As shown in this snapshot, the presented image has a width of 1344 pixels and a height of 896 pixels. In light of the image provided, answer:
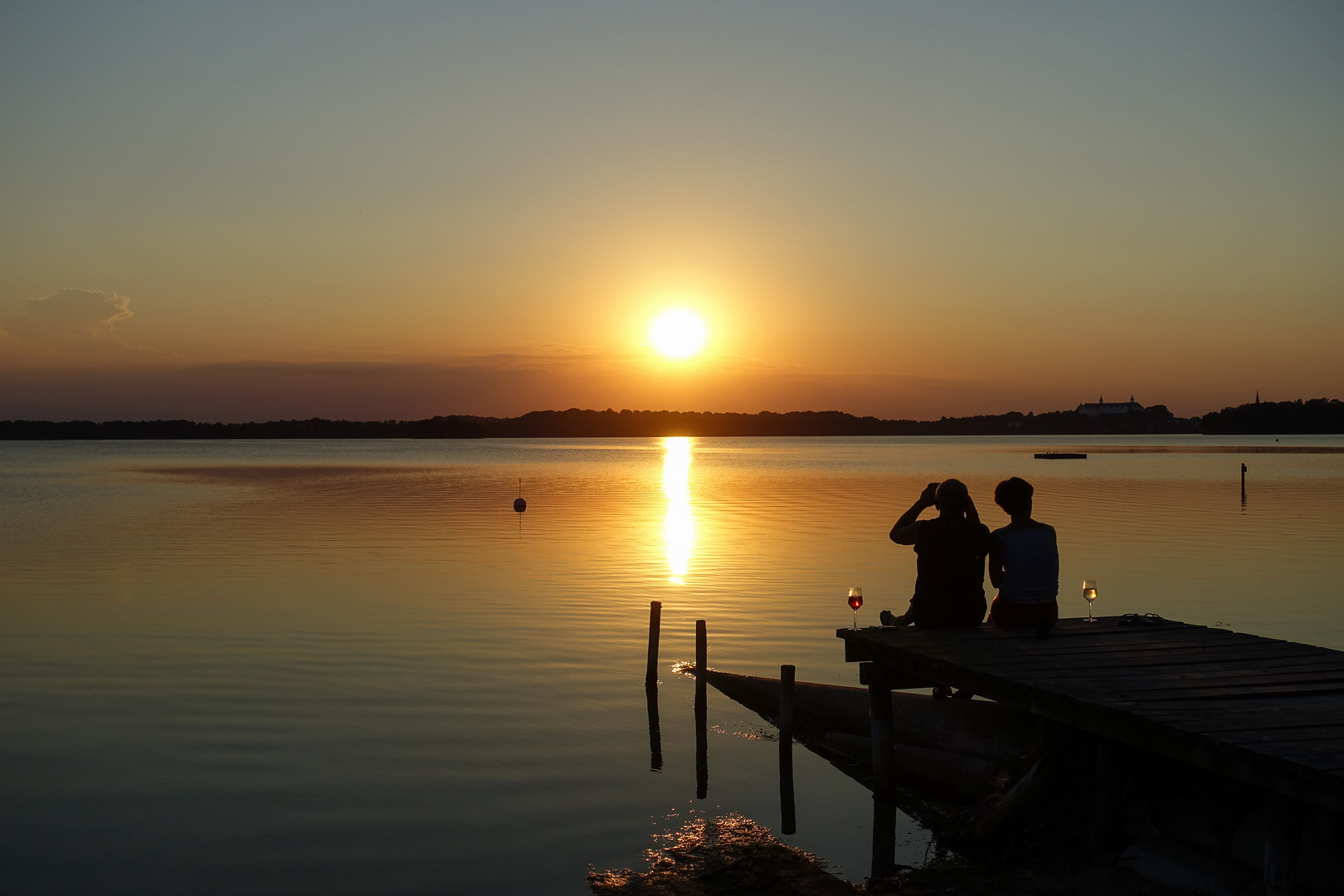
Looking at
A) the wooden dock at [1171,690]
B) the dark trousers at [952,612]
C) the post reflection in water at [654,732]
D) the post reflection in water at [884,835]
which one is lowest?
the post reflection in water at [884,835]

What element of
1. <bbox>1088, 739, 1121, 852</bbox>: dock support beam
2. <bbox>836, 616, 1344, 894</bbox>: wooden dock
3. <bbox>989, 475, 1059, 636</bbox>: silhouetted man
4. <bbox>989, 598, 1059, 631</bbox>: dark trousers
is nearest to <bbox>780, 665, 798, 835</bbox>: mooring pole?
<bbox>836, 616, 1344, 894</bbox>: wooden dock

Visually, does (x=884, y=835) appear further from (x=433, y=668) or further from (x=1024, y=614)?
(x=433, y=668)

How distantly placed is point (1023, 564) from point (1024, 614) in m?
0.57

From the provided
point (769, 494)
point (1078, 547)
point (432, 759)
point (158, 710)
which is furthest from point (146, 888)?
point (769, 494)

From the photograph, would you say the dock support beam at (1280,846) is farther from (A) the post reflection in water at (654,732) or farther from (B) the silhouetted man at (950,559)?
(A) the post reflection in water at (654,732)

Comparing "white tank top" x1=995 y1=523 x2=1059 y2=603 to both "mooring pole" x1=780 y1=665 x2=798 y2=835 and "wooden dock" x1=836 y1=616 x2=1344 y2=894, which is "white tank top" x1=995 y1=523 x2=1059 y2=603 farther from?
"mooring pole" x1=780 y1=665 x2=798 y2=835

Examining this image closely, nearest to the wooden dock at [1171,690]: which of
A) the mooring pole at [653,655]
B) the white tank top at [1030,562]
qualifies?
the white tank top at [1030,562]

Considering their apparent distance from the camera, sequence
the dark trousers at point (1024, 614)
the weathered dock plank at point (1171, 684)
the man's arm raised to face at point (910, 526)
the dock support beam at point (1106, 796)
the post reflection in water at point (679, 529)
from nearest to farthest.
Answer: the weathered dock plank at point (1171, 684) → the dock support beam at point (1106, 796) → the dark trousers at point (1024, 614) → the man's arm raised to face at point (910, 526) → the post reflection in water at point (679, 529)

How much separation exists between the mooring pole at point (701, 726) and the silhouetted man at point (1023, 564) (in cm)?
394

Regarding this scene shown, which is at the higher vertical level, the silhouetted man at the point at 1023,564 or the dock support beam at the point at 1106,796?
the silhouetted man at the point at 1023,564

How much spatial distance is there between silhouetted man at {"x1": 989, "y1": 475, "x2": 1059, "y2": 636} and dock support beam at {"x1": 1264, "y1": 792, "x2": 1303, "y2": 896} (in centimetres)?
351

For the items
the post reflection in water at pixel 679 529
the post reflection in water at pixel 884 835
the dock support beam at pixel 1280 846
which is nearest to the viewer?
the dock support beam at pixel 1280 846

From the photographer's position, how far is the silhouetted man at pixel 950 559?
1091 cm

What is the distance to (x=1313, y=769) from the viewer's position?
629cm
